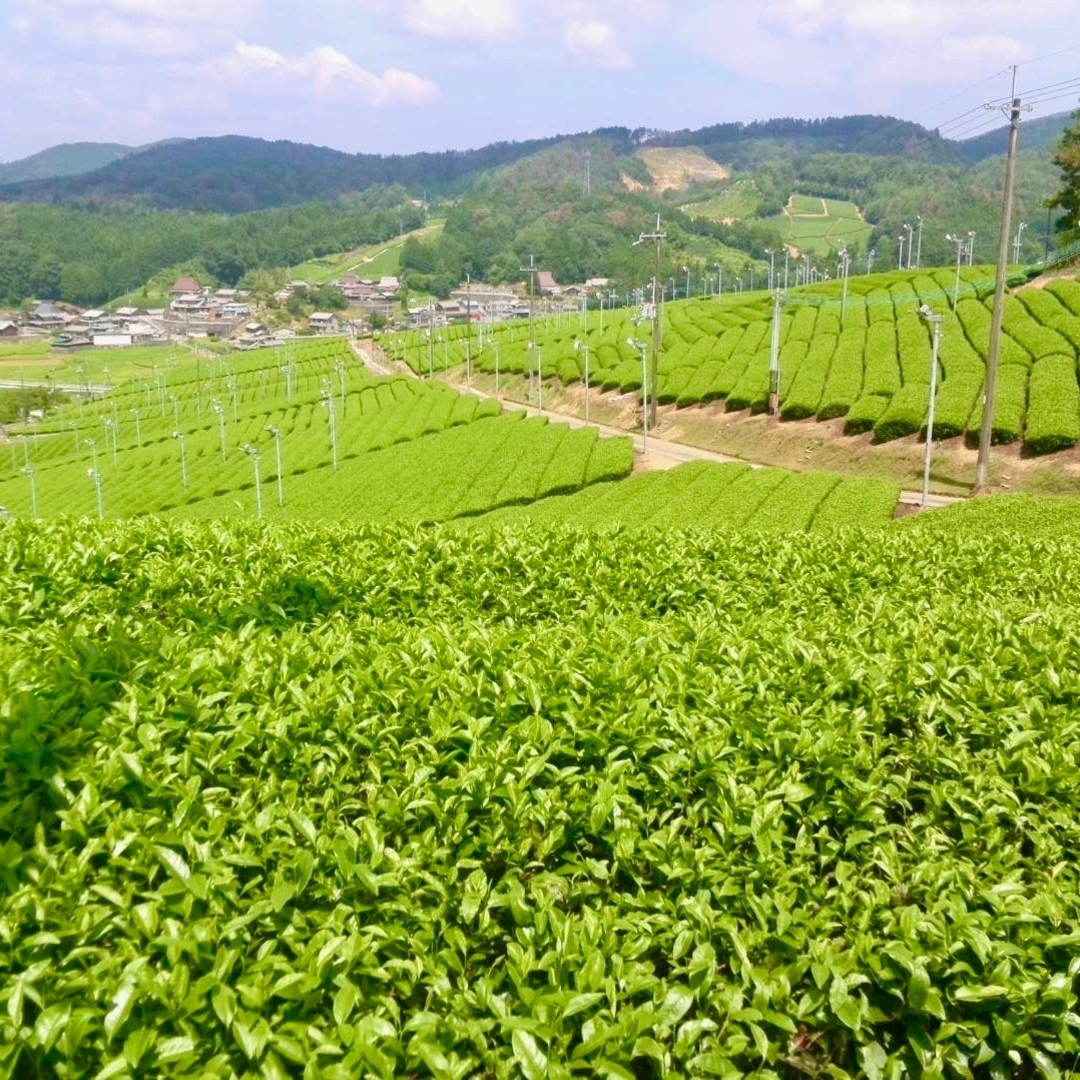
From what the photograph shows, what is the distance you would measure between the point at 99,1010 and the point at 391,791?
55.1 inches

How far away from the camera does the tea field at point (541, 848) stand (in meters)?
3.03

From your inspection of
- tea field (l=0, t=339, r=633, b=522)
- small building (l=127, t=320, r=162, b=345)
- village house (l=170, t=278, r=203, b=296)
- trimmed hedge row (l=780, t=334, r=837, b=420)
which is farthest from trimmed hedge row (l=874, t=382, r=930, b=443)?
village house (l=170, t=278, r=203, b=296)

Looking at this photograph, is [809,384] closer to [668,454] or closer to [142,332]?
[668,454]

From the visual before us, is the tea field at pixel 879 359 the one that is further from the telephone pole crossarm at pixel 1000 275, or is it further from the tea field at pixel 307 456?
the tea field at pixel 307 456

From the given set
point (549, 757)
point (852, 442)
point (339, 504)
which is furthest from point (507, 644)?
point (339, 504)

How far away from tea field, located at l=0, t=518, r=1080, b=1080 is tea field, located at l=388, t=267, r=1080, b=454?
2370 centimetres

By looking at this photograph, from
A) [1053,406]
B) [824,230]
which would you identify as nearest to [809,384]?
[1053,406]

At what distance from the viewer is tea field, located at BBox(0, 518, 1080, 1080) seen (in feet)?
9.94

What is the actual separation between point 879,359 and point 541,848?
37.3 metres

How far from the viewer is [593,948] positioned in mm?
3229

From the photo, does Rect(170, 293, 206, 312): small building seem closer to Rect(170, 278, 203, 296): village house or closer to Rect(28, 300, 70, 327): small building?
Rect(170, 278, 203, 296): village house

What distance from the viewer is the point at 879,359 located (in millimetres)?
37688

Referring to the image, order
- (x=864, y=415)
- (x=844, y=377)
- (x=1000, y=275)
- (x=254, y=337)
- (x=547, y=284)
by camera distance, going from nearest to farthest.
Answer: (x=1000, y=275) < (x=864, y=415) < (x=844, y=377) < (x=254, y=337) < (x=547, y=284)

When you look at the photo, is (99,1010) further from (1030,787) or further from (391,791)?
(1030,787)
